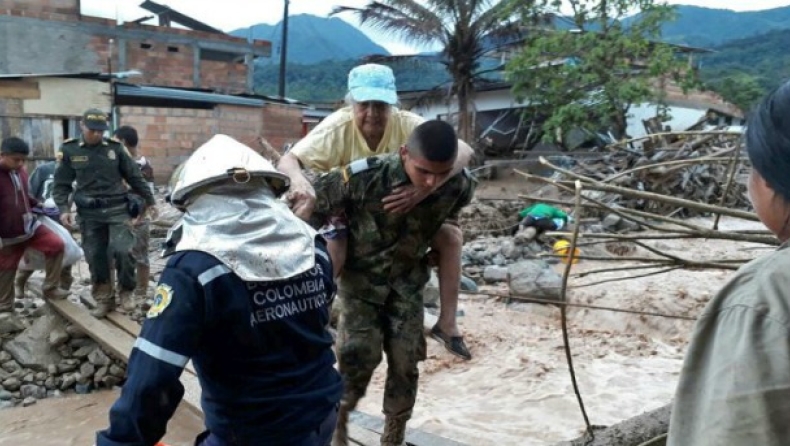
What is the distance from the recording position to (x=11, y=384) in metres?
5.99

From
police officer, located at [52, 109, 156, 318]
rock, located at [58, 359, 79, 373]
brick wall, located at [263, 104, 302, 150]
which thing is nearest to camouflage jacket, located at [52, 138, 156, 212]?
police officer, located at [52, 109, 156, 318]

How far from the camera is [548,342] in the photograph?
666 cm

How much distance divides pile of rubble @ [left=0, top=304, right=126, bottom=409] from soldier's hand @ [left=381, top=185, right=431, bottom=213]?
4.13 metres

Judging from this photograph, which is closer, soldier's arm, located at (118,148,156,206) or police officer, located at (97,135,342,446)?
police officer, located at (97,135,342,446)

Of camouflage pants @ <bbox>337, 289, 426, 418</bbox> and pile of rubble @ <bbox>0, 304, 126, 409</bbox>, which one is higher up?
camouflage pants @ <bbox>337, 289, 426, 418</bbox>

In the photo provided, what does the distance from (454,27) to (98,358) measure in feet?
47.4

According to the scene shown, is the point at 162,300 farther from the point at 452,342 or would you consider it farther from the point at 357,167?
the point at 452,342

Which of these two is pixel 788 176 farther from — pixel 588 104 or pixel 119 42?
pixel 119 42

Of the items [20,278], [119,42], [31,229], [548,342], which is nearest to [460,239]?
[548,342]

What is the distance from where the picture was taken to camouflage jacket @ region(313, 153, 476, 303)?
298 centimetres

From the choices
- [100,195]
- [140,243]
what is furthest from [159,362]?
[140,243]

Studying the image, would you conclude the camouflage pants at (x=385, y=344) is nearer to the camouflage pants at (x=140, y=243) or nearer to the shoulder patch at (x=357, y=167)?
the shoulder patch at (x=357, y=167)

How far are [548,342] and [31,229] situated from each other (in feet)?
15.4

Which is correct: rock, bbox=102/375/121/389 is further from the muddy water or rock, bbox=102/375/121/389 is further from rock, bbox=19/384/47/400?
rock, bbox=19/384/47/400
